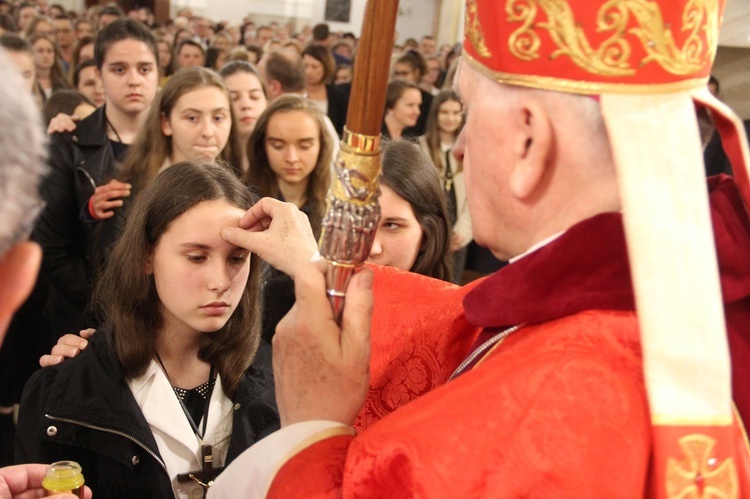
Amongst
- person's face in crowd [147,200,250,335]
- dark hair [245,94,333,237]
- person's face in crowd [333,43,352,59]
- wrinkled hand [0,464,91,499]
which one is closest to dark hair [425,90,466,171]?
→ dark hair [245,94,333,237]

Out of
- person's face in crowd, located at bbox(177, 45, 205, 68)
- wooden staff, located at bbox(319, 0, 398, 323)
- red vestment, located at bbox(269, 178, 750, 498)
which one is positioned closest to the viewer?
red vestment, located at bbox(269, 178, 750, 498)

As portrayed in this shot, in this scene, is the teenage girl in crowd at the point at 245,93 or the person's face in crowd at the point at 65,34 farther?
the person's face in crowd at the point at 65,34

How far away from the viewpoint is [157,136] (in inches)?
139

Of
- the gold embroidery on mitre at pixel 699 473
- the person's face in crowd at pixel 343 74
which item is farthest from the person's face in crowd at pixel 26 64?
the gold embroidery on mitre at pixel 699 473

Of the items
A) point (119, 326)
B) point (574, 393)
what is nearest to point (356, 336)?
point (574, 393)

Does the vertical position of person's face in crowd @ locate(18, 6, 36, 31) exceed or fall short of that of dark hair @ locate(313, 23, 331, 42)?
it falls short

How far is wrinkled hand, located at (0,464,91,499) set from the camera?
5.47 ft

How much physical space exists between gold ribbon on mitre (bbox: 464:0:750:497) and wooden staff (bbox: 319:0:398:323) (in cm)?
17

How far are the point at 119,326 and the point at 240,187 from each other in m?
0.53

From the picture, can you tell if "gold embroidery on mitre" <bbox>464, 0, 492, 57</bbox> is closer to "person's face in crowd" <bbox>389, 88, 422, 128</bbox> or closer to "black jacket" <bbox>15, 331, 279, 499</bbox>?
"black jacket" <bbox>15, 331, 279, 499</bbox>

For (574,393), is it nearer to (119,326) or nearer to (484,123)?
(484,123)

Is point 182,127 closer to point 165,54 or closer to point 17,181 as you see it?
point 17,181

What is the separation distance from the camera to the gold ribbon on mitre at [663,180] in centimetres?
107

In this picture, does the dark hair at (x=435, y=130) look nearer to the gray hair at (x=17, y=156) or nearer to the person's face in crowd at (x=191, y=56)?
the person's face in crowd at (x=191, y=56)
